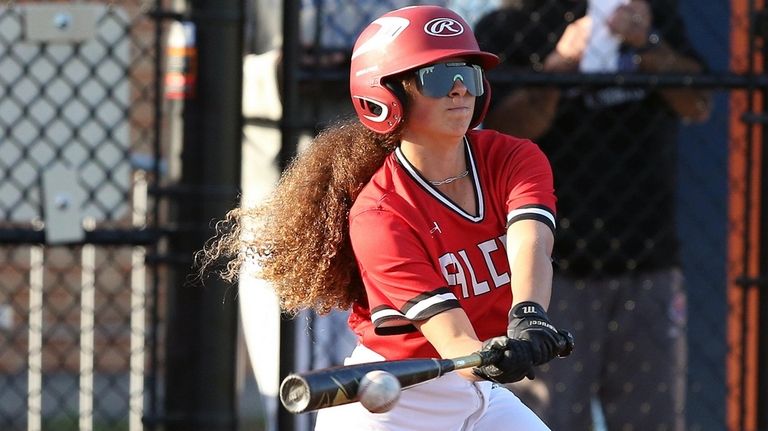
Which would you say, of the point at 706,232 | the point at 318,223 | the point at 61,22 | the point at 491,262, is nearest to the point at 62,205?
the point at 61,22

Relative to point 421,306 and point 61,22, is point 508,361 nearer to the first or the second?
point 421,306

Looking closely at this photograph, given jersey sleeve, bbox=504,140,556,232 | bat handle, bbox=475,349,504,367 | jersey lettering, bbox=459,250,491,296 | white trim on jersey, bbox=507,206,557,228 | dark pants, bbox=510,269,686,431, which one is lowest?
dark pants, bbox=510,269,686,431

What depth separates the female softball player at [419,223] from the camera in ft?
9.27

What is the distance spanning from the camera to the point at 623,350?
4.27m

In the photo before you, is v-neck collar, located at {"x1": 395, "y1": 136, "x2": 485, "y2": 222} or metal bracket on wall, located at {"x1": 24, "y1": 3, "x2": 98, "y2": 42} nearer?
v-neck collar, located at {"x1": 395, "y1": 136, "x2": 485, "y2": 222}

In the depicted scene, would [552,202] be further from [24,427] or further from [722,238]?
[24,427]

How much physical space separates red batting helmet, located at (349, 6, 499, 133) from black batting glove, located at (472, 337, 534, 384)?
2.09 ft

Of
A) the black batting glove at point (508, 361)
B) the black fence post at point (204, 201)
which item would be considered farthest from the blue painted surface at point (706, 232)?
the black batting glove at point (508, 361)

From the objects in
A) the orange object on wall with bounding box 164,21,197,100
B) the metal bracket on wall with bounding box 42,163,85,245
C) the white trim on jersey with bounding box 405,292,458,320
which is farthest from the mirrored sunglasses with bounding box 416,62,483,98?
the metal bracket on wall with bounding box 42,163,85,245

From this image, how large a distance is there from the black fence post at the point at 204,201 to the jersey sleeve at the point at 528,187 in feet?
3.56

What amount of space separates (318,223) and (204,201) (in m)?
0.88

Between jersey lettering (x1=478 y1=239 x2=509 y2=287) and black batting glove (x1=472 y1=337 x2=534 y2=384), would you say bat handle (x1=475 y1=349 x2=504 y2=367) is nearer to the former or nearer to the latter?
black batting glove (x1=472 y1=337 x2=534 y2=384)

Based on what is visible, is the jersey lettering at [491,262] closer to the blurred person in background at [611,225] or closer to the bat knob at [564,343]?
the bat knob at [564,343]

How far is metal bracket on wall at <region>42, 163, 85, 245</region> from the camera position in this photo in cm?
380
